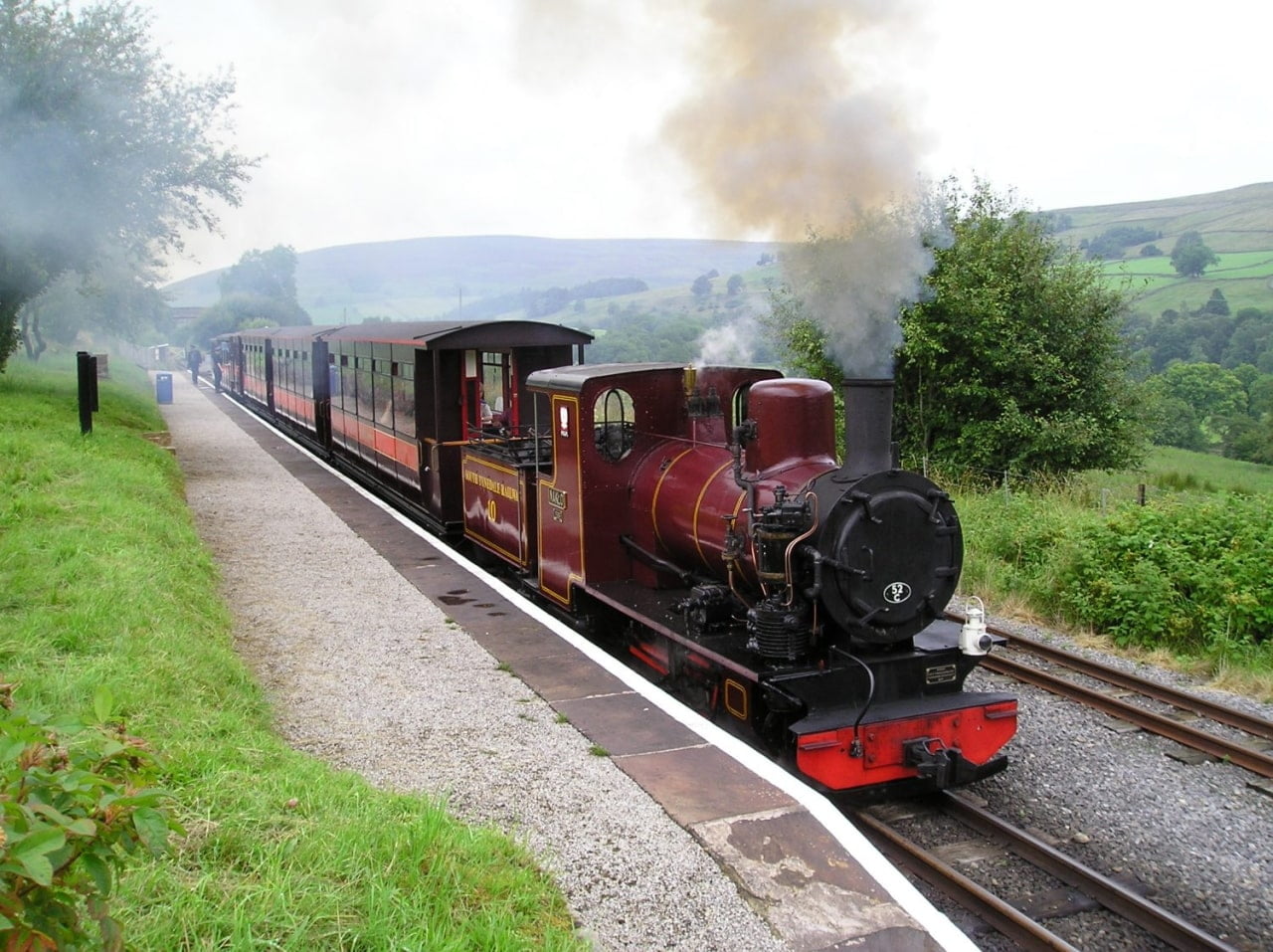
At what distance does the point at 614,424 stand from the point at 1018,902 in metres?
4.45

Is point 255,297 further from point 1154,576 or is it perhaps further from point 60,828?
point 60,828

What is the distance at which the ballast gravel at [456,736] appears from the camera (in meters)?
3.92

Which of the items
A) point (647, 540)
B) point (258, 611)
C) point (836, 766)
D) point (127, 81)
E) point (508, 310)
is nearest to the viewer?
point (836, 766)

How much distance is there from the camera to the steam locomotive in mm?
5605

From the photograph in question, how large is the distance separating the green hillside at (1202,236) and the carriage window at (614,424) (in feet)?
105

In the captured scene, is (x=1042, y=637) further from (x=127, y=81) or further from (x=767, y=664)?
(x=127, y=81)

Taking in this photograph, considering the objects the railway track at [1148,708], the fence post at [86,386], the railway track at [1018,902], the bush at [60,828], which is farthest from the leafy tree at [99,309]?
the bush at [60,828]

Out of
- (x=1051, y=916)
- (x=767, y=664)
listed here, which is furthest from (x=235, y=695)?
(x=1051, y=916)

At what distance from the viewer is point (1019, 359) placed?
16078 millimetres

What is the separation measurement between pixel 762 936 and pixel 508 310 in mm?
39554

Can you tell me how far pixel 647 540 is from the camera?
7.77 metres

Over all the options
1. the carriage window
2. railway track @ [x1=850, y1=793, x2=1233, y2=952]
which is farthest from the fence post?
railway track @ [x1=850, y1=793, x2=1233, y2=952]

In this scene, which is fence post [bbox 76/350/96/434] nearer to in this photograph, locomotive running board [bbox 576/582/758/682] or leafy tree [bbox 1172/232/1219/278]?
locomotive running board [bbox 576/582/758/682]

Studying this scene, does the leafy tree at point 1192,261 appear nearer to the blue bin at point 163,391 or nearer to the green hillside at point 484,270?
the green hillside at point 484,270
